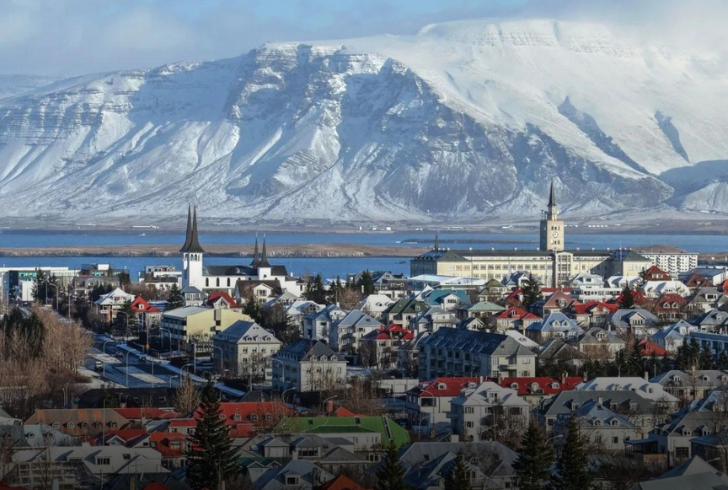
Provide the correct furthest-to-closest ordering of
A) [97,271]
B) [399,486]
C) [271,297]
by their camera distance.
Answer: [97,271]
[271,297]
[399,486]

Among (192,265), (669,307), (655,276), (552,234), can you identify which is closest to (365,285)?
(192,265)

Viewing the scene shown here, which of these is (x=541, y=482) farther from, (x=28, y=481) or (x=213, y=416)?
(x=28, y=481)

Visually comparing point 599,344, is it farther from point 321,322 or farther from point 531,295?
point 531,295

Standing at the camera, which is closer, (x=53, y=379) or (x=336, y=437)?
(x=336, y=437)

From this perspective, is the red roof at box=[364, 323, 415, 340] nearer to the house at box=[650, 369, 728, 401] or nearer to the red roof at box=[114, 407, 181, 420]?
the house at box=[650, 369, 728, 401]

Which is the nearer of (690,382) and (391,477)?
(391,477)

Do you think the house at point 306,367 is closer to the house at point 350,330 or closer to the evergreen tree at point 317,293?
the house at point 350,330

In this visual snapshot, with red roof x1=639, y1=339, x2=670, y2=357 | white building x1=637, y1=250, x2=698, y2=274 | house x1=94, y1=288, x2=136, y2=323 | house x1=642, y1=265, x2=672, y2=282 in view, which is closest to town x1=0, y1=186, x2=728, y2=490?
house x1=94, y1=288, x2=136, y2=323

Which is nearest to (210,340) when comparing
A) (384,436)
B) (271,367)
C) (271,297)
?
(271,367)
